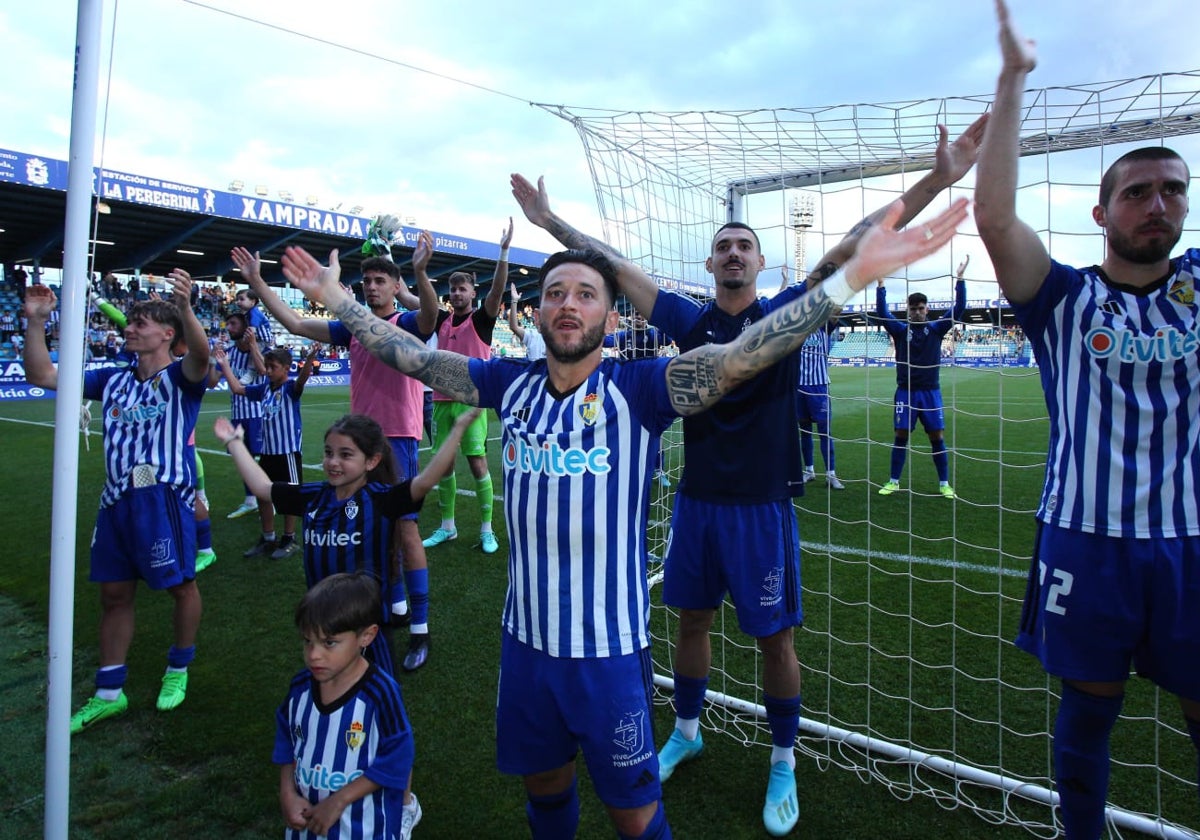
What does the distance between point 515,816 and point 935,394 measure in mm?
6949

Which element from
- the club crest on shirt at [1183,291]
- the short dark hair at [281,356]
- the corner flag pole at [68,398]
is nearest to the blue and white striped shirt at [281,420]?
the short dark hair at [281,356]

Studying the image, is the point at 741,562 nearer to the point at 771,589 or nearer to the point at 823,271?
the point at 771,589

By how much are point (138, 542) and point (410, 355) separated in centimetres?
204

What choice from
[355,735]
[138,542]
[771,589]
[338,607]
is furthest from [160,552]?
[771,589]

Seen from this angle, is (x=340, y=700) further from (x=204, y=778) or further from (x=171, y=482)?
(x=171, y=482)

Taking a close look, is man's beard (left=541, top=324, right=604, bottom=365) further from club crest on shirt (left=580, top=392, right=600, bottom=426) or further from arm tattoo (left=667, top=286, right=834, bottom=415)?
arm tattoo (left=667, top=286, right=834, bottom=415)

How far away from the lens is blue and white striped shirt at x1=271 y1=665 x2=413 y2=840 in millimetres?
1989

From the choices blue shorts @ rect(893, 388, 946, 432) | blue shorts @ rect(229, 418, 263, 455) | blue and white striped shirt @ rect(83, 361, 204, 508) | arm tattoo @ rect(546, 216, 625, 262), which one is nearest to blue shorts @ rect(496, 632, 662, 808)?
arm tattoo @ rect(546, 216, 625, 262)

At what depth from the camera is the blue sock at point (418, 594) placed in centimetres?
388

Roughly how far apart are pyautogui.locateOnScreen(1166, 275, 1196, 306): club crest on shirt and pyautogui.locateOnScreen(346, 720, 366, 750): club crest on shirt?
2526 mm

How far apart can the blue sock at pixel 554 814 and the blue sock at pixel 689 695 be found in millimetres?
1017

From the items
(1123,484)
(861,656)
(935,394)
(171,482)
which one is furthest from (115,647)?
(935,394)

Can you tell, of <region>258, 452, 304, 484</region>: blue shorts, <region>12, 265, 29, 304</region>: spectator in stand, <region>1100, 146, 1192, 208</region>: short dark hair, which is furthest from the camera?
<region>12, 265, 29, 304</region>: spectator in stand

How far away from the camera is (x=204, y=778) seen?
2.78m
